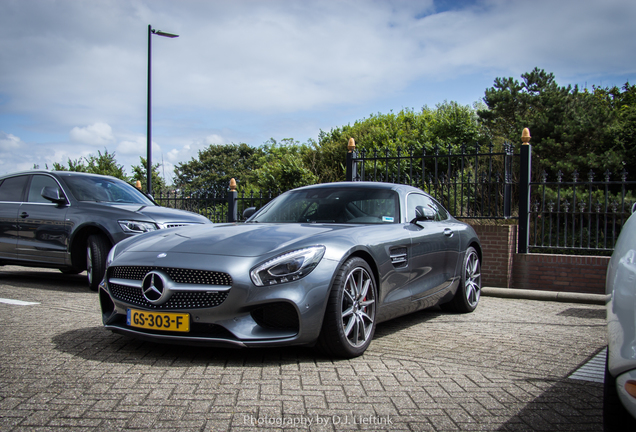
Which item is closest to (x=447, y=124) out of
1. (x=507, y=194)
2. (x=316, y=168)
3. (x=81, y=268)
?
(x=316, y=168)

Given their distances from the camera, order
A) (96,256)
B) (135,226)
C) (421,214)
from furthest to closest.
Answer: (135,226)
(96,256)
(421,214)

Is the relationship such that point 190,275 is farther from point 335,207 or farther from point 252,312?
point 335,207

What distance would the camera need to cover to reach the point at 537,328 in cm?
567

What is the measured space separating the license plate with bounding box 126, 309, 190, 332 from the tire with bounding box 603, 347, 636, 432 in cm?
252

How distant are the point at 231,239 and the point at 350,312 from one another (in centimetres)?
105

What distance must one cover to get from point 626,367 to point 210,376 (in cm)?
241

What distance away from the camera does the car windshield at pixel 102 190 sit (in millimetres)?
8133

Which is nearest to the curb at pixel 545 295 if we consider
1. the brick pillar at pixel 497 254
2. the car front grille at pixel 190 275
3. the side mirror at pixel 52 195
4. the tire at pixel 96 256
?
the brick pillar at pixel 497 254

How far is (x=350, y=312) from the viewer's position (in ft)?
13.3

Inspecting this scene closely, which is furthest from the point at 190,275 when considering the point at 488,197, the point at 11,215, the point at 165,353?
the point at 488,197

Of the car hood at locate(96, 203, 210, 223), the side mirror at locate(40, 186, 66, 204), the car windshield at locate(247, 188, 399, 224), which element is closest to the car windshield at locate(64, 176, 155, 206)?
the side mirror at locate(40, 186, 66, 204)

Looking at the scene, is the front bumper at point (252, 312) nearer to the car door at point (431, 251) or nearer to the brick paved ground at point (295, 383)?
the brick paved ground at point (295, 383)

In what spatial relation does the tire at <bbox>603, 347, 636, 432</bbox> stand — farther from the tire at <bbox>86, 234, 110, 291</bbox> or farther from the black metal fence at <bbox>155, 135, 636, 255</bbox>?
the tire at <bbox>86, 234, 110, 291</bbox>

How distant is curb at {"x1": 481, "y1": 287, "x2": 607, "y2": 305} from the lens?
8.11 meters
